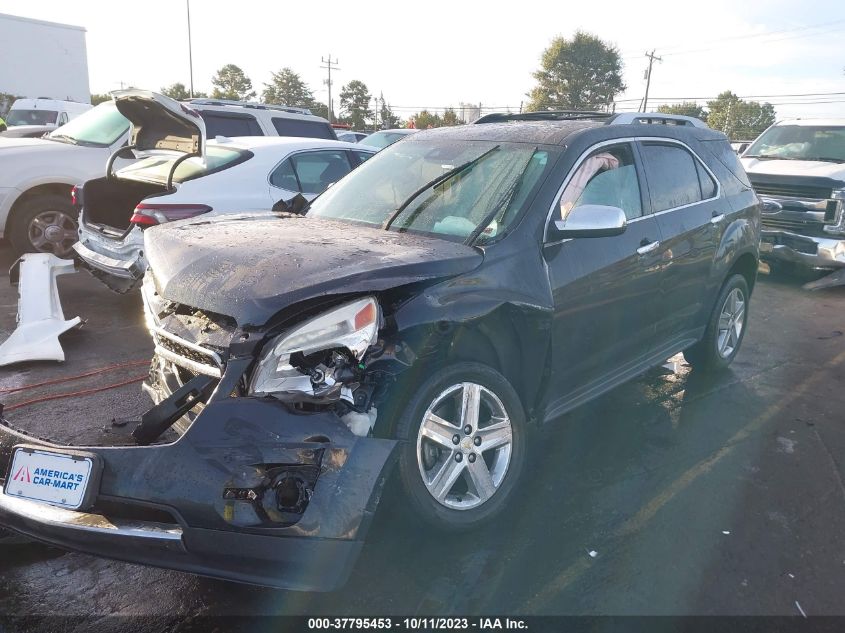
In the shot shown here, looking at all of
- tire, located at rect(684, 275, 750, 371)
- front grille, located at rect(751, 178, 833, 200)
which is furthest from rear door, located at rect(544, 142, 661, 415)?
front grille, located at rect(751, 178, 833, 200)

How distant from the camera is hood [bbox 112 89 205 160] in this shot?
555 cm

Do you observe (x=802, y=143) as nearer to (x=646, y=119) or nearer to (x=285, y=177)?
(x=646, y=119)

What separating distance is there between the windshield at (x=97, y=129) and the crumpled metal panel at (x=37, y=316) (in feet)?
9.48

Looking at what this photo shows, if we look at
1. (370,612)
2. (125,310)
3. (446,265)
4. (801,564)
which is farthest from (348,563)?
(125,310)

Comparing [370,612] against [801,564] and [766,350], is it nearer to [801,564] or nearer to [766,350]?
[801,564]

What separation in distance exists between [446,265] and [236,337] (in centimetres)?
95

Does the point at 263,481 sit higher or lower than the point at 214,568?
higher

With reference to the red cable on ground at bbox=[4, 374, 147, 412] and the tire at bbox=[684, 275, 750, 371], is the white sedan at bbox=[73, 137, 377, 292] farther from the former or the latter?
the tire at bbox=[684, 275, 750, 371]

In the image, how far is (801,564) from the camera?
3.01 m

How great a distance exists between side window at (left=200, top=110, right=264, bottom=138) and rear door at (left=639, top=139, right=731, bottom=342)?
728 cm

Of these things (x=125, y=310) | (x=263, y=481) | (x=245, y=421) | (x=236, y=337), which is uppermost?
(x=236, y=337)

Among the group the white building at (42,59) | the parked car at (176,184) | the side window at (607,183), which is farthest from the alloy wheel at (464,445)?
the white building at (42,59)

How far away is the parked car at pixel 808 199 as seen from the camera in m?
8.84

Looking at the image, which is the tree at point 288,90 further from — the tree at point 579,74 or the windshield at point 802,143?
the windshield at point 802,143
